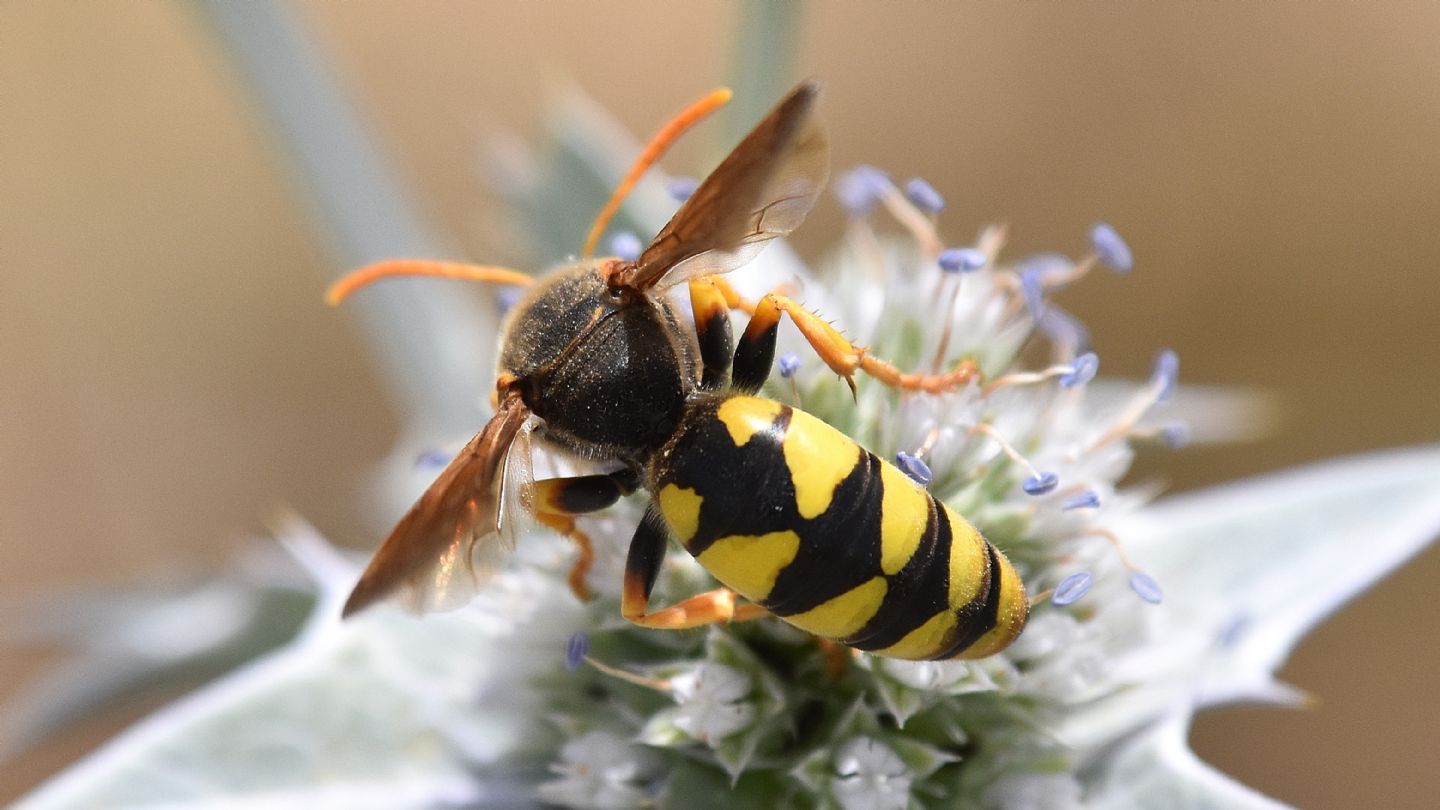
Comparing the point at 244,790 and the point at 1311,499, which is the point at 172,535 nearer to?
the point at 244,790

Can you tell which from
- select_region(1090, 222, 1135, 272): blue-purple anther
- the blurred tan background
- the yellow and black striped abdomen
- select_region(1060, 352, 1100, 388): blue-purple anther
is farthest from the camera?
the blurred tan background

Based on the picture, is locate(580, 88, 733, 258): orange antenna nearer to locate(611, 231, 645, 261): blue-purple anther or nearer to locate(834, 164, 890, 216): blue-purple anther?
locate(611, 231, 645, 261): blue-purple anther

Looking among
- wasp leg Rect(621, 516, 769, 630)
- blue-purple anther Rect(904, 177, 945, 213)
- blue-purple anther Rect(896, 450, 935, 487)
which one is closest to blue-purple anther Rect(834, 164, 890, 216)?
blue-purple anther Rect(904, 177, 945, 213)

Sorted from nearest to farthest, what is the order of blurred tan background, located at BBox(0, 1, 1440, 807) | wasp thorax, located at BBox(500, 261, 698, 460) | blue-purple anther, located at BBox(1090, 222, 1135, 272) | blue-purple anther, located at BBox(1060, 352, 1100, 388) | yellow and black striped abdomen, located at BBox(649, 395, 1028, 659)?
yellow and black striped abdomen, located at BBox(649, 395, 1028, 659) → wasp thorax, located at BBox(500, 261, 698, 460) → blue-purple anther, located at BBox(1060, 352, 1100, 388) → blue-purple anther, located at BBox(1090, 222, 1135, 272) → blurred tan background, located at BBox(0, 1, 1440, 807)

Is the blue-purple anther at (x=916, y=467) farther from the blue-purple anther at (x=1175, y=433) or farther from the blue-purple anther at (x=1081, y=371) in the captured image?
the blue-purple anther at (x=1175, y=433)

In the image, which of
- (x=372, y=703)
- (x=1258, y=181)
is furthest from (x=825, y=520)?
(x=1258, y=181)

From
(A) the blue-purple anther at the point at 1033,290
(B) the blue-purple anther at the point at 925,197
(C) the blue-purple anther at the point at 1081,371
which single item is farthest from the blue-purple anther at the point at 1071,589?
(B) the blue-purple anther at the point at 925,197
